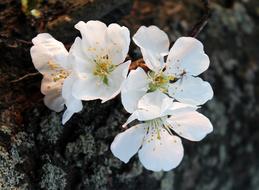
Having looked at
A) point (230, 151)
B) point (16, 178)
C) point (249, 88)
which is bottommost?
point (230, 151)

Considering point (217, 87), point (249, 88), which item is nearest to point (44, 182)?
point (217, 87)

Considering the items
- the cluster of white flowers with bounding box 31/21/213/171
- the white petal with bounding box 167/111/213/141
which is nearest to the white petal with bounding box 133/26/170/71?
the cluster of white flowers with bounding box 31/21/213/171

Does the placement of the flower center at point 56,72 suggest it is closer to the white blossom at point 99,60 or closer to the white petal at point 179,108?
the white blossom at point 99,60

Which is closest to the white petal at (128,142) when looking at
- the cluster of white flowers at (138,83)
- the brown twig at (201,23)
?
the cluster of white flowers at (138,83)

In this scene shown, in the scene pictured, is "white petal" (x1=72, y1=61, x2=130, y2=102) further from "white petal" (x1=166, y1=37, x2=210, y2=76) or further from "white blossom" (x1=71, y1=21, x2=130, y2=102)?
"white petal" (x1=166, y1=37, x2=210, y2=76)

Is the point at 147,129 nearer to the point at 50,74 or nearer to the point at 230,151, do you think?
the point at 50,74

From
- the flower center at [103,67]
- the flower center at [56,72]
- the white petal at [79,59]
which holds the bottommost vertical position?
→ the flower center at [56,72]

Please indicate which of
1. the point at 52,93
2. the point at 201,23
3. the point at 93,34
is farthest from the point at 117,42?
the point at 201,23

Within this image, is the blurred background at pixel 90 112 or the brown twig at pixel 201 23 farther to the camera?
the brown twig at pixel 201 23
